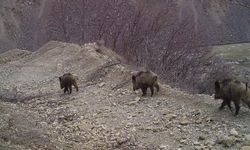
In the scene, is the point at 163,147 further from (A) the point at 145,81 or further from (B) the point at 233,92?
(A) the point at 145,81

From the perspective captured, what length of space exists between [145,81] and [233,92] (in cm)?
346

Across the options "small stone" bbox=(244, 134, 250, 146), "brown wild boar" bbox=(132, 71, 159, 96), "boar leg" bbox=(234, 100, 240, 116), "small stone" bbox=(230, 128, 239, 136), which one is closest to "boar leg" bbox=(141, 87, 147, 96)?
"brown wild boar" bbox=(132, 71, 159, 96)

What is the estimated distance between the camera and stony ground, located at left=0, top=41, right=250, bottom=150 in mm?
13391

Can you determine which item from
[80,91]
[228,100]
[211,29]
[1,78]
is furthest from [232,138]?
[211,29]

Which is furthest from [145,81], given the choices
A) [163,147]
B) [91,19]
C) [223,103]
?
[91,19]

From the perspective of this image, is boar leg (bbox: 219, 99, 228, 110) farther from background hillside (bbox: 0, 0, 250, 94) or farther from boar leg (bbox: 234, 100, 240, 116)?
background hillside (bbox: 0, 0, 250, 94)

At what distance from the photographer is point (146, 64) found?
3472 centimetres

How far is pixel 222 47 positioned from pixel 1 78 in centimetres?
5238

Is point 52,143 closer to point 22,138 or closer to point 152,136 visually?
point 22,138

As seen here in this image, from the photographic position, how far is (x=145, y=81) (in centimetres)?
1684

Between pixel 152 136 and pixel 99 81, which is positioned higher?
pixel 99 81

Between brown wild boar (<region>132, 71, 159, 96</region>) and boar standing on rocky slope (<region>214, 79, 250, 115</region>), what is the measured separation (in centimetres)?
259

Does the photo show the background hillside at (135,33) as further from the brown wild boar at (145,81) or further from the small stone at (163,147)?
the small stone at (163,147)

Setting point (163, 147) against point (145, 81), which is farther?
point (145, 81)
